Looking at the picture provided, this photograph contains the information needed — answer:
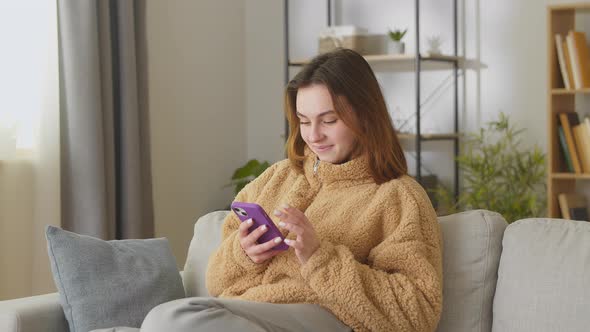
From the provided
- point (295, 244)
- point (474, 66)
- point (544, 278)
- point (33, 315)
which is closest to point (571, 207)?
point (474, 66)

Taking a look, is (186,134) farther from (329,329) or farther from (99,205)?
(329,329)

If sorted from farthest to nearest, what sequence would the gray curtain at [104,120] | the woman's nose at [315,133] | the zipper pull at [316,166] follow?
the gray curtain at [104,120] → the zipper pull at [316,166] → the woman's nose at [315,133]

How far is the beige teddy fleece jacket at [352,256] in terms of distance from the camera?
1.78 metres

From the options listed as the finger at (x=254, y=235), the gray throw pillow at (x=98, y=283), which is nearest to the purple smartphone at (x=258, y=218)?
the finger at (x=254, y=235)

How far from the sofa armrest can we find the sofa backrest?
0.92 m

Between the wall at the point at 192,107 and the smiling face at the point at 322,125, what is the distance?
2.25 metres

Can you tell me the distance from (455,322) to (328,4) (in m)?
2.78

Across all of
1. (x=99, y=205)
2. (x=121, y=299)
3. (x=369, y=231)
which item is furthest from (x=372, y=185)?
(x=99, y=205)

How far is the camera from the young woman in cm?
177

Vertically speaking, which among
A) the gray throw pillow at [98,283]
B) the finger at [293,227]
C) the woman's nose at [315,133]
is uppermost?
the woman's nose at [315,133]

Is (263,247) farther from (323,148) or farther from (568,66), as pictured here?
(568,66)

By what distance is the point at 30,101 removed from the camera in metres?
3.30

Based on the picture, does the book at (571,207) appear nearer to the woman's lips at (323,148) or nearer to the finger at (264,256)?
the woman's lips at (323,148)

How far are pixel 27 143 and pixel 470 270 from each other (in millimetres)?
2073
